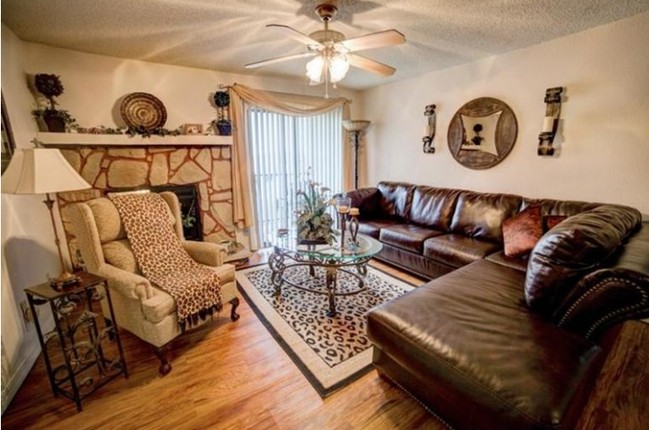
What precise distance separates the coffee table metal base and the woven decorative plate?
1978 millimetres

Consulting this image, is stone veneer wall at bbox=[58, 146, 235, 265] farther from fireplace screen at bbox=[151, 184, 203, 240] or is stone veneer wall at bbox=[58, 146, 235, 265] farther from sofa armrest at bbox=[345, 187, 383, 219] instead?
sofa armrest at bbox=[345, 187, 383, 219]

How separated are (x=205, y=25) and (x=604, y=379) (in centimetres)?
366

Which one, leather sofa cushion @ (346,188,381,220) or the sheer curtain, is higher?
the sheer curtain

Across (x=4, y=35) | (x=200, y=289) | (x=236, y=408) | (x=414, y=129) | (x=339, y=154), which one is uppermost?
(x=4, y=35)

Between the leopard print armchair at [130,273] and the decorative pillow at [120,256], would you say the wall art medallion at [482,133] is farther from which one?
the decorative pillow at [120,256]

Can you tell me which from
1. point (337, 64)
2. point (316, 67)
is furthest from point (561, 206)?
point (316, 67)

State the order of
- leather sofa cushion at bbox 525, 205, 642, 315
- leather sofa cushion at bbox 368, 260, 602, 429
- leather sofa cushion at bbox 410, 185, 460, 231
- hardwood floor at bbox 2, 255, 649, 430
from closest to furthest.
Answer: leather sofa cushion at bbox 368, 260, 602, 429 → leather sofa cushion at bbox 525, 205, 642, 315 → hardwood floor at bbox 2, 255, 649, 430 → leather sofa cushion at bbox 410, 185, 460, 231

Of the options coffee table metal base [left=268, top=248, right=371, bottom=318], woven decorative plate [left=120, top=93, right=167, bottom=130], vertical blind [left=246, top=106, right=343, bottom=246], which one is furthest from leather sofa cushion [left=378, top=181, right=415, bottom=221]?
woven decorative plate [left=120, top=93, right=167, bottom=130]

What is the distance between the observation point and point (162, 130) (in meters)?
3.19

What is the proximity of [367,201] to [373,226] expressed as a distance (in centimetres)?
56

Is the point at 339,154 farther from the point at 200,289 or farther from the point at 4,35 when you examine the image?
the point at 4,35

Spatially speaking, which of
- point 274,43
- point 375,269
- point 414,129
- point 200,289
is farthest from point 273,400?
point 414,129

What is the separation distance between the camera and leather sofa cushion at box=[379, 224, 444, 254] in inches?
121

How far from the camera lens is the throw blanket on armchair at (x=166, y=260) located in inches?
78.4
